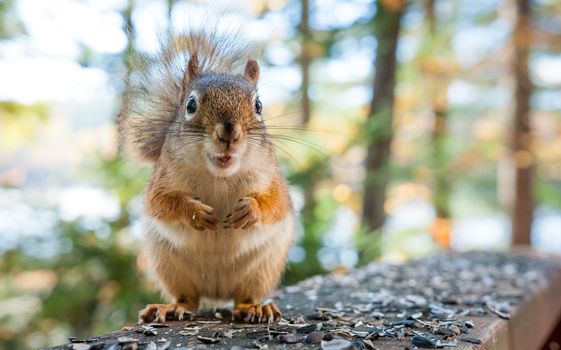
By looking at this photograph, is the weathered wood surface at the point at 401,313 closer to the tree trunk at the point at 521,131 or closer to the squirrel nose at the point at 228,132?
the squirrel nose at the point at 228,132

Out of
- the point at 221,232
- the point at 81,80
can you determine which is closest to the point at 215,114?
the point at 221,232

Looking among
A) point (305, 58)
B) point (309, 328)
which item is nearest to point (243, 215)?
point (309, 328)

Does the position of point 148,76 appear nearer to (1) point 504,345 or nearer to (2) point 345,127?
(1) point 504,345

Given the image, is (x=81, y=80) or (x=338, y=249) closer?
(x=81, y=80)

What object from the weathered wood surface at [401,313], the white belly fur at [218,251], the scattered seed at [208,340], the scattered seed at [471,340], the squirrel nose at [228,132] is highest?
the squirrel nose at [228,132]

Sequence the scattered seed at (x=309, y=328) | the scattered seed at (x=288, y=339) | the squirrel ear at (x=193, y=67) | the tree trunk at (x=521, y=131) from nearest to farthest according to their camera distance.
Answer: the scattered seed at (x=288, y=339), the scattered seed at (x=309, y=328), the squirrel ear at (x=193, y=67), the tree trunk at (x=521, y=131)

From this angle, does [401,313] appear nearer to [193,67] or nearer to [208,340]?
[208,340]

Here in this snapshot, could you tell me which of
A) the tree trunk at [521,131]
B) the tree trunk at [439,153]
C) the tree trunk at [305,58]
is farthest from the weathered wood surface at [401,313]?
the tree trunk at [521,131]

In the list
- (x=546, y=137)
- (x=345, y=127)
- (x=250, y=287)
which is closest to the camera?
(x=250, y=287)
